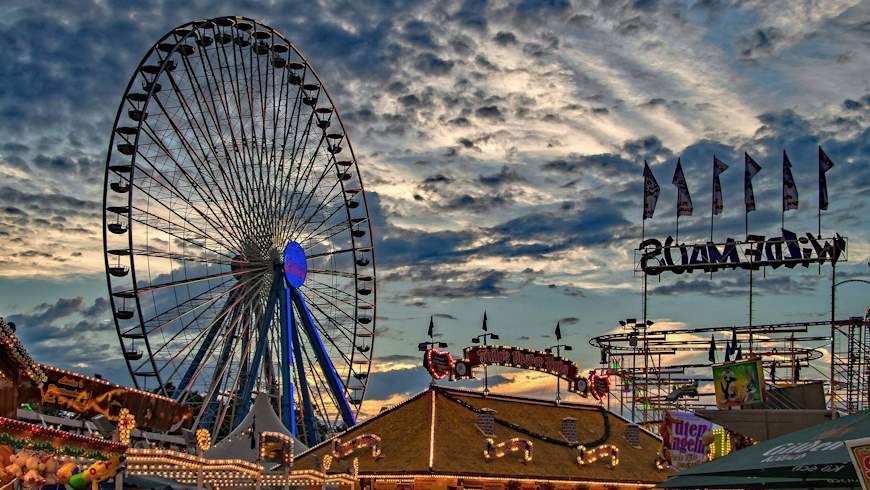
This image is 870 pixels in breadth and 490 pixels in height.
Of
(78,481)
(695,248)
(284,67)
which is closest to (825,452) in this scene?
(78,481)

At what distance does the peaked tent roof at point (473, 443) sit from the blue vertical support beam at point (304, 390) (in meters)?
7.81

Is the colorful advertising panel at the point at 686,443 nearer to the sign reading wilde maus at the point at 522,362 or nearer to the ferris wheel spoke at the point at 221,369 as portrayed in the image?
the sign reading wilde maus at the point at 522,362

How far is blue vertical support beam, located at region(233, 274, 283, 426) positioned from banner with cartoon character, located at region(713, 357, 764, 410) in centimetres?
2180

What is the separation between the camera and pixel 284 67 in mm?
54781

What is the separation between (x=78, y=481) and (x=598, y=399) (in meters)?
36.8

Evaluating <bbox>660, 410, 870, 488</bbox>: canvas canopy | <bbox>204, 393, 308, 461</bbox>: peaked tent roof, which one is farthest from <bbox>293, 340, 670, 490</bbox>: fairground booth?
<bbox>660, 410, 870, 488</bbox>: canvas canopy

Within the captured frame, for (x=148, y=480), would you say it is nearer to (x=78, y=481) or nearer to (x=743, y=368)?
(x=78, y=481)

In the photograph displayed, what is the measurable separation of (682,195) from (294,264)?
1965cm

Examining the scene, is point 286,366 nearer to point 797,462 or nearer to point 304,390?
point 304,390

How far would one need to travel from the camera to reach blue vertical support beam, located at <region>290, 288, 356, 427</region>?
5266cm

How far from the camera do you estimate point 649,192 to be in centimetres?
5478

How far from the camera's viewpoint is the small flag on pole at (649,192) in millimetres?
54531

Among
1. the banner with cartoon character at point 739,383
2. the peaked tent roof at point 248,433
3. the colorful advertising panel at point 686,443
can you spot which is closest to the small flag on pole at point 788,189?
the banner with cartoon character at point 739,383

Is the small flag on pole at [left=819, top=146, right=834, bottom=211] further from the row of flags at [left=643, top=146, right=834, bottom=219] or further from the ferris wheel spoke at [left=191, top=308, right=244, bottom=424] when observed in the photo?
the ferris wheel spoke at [left=191, top=308, right=244, bottom=424]
